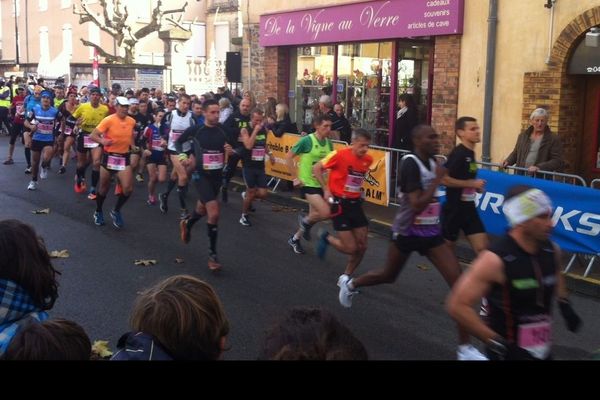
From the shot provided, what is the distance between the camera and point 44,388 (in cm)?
147

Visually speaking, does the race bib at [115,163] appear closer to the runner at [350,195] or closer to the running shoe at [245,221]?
the running shoe at [245,221]

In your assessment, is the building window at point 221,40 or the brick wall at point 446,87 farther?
the building window at point 221,40

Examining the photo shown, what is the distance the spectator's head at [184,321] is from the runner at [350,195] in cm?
496

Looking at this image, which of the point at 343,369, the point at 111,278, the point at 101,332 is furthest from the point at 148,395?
the point at 111,278

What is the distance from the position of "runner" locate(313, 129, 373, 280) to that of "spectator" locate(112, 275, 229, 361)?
16.3 feet

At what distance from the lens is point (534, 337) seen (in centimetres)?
361

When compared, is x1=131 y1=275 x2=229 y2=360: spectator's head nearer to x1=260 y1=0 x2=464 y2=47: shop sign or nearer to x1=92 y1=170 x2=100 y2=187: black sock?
x1=92 y1=170 x2=100 y2=187: black sock

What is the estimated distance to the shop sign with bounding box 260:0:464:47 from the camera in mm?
12703

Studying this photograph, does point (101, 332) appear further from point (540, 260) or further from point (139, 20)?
point (139, 20)

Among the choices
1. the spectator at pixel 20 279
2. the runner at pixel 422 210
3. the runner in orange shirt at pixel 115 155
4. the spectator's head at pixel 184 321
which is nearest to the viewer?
the spectator's head at pixel 184 321

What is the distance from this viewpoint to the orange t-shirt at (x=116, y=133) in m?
10.5

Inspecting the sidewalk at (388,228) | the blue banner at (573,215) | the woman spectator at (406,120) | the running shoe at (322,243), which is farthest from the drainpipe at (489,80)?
the running shoe at (322,243)

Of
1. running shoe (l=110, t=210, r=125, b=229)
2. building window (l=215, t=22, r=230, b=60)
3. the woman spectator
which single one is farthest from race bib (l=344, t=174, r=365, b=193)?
building window (l=215, t=22, r=230, b=60)

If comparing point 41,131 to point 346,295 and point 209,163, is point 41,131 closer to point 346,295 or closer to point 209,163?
point 209,163
